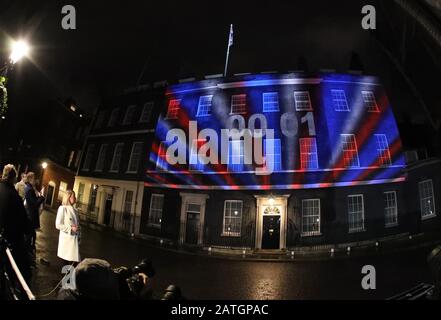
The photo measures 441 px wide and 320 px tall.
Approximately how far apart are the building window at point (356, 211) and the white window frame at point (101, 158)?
5.94 feet

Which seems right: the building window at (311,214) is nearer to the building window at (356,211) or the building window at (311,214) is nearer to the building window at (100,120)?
the building window at (356,211)

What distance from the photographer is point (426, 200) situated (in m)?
2.31

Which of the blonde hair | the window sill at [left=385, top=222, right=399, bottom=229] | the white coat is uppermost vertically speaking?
the blonde hair

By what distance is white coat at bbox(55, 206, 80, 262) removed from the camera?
2.55 metres

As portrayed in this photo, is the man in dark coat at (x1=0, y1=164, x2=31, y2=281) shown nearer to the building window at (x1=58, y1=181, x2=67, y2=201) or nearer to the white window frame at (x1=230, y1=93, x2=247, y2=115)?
the building window at (x1=58, y1=181, x2=67, y2=201)

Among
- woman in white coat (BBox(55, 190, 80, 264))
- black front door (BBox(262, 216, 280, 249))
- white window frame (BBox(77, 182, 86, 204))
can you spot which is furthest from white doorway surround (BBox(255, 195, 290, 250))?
woman in white coat (BBox(55, 190, 80, 264))

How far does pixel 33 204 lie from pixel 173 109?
168 cm

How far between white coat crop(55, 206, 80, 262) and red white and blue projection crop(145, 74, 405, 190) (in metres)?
0.85

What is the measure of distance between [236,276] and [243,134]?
1010 mm

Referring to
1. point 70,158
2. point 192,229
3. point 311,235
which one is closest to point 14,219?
point 70,158

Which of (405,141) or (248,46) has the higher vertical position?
(248,46)

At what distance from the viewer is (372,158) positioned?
214 cm

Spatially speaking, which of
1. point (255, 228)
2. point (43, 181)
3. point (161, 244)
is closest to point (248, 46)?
point (255, 228)

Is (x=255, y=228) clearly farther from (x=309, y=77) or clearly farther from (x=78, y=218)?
(x=78, y=218)
